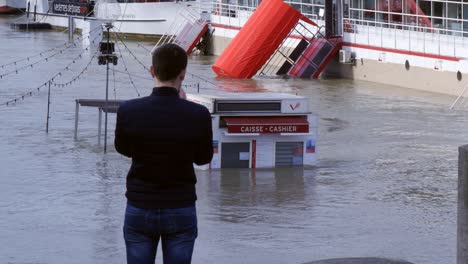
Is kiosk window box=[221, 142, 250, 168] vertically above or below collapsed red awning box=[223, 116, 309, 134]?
below

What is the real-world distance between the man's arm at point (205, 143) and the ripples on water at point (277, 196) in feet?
12.9

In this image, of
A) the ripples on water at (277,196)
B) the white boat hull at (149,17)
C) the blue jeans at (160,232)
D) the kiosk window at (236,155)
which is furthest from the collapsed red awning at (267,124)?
the white boat hull at (149,17)

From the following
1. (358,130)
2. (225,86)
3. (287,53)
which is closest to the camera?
(358,130)

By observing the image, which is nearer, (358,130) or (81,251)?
(81,251)

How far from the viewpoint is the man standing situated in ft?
20.5

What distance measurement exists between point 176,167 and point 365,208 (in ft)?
23.3

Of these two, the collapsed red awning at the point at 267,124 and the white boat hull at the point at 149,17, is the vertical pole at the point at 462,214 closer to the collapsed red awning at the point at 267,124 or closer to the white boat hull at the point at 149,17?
the collapsed red awning at the point at 267,124

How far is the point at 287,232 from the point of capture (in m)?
11.6

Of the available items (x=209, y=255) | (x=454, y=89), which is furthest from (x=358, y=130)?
(x=209, y=255)

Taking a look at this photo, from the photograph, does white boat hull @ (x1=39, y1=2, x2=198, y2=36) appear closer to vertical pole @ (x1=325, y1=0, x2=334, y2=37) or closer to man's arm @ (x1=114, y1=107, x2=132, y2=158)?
vertical pole @ (x1=325, y1=0, x2=334, y2=37)

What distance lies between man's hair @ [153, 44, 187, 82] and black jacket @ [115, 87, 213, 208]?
0.07 m

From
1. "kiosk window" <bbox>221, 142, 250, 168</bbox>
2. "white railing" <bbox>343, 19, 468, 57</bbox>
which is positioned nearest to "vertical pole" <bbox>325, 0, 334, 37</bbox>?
"white railing" <bbox>343, 19, 468, 57</bbox>

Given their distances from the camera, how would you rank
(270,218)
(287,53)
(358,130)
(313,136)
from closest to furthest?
(270,218) < (313,136) < (358,130) < (287,53)

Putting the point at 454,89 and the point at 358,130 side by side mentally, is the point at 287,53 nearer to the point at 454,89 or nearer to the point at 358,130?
the point at 454,89
